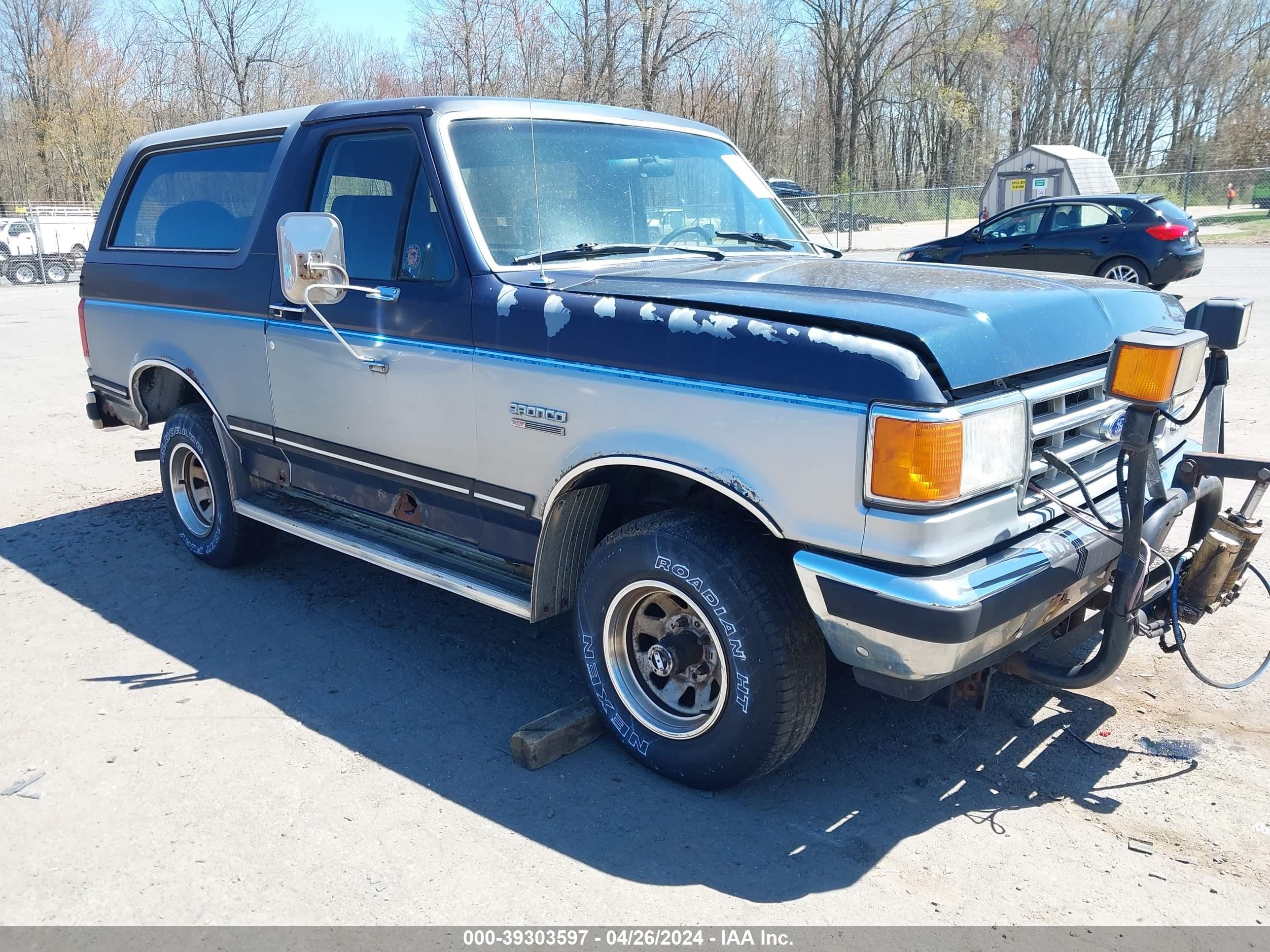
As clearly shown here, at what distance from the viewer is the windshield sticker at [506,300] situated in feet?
11.1

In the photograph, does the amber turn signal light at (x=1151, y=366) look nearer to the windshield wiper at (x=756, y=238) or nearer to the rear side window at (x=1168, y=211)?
the windshield wiper at (x=756, y=238)

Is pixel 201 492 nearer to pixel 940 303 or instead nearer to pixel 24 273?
pixel 940 303

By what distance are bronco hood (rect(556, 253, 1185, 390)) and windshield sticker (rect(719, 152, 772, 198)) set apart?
3.13 feet

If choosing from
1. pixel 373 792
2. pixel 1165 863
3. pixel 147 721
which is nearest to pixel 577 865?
pixel 373 792

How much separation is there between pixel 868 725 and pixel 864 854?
→ 2.55 ft

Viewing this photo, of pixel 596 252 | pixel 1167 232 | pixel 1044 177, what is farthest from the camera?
pixel 1044 177

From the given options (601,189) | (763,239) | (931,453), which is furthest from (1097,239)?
(931,453)

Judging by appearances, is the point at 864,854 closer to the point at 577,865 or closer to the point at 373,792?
the point at 577,865

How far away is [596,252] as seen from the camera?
373cm

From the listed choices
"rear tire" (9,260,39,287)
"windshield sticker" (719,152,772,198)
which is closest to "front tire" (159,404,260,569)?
"windshield sticker" (719,152,772,198)

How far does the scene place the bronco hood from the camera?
2.63 meters

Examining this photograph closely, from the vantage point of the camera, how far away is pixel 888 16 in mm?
43781

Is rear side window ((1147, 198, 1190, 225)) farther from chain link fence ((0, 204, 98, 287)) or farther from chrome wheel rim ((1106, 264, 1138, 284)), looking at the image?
chain link fence ((0, 204, 98, 287))

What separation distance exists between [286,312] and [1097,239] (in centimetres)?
1383
